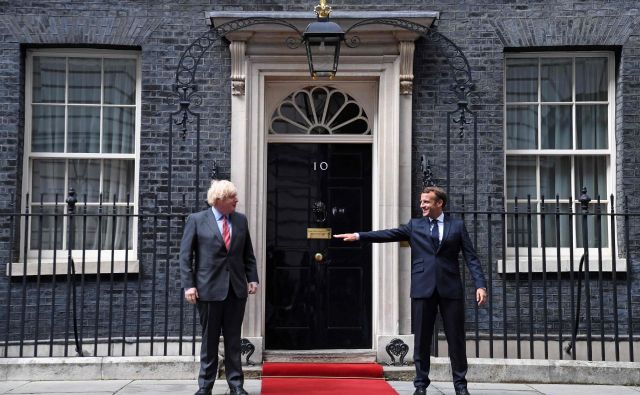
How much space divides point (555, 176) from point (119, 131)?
5.04 meters

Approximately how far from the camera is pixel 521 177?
944 centimetres

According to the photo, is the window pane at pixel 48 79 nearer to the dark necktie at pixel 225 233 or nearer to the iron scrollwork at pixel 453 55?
the iron scrollwork at pixel 453 55

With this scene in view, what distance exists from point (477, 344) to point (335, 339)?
1699 mm

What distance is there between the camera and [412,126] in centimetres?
910

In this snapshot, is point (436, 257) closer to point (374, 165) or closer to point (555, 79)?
point (374, 165)

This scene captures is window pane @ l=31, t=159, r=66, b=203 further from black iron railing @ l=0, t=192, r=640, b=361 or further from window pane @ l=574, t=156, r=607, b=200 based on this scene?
window pane @ l=574, t=156, r=607, b=200

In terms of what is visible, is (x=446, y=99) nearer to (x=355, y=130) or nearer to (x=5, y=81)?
(x=355, y=130)

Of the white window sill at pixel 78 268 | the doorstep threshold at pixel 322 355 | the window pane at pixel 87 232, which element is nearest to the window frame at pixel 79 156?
the window pane at pixel 87 232

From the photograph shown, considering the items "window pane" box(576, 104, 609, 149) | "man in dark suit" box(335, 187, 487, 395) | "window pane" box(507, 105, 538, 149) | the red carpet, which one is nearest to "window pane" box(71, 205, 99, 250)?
the red carpet

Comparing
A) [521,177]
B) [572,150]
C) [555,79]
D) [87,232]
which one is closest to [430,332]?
[521,177]

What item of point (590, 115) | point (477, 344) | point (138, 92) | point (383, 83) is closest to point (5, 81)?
point (138, 92)

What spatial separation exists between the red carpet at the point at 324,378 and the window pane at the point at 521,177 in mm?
2630

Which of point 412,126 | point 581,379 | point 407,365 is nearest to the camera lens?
point 581,379

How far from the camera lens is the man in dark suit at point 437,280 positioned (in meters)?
6.70
